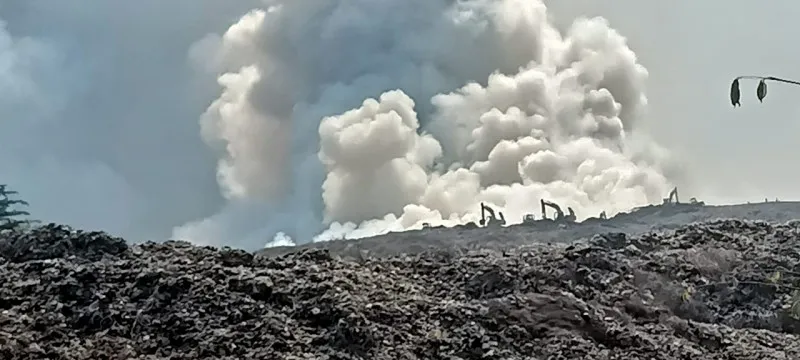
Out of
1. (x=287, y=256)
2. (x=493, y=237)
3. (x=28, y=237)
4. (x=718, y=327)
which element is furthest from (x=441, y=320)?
(x=493, y=237)

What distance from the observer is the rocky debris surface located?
18.5 ft

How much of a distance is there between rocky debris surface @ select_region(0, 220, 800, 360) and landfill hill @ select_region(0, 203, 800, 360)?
0.01 m

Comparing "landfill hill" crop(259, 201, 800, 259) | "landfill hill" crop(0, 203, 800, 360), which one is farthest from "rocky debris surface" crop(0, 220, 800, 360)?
"landfill hill" crop(259, 201, 800, 259)

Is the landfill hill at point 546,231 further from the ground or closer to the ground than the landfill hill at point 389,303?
further from the ground

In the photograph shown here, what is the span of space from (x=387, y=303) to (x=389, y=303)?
0.05 feet

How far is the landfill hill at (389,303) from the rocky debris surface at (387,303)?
1cm

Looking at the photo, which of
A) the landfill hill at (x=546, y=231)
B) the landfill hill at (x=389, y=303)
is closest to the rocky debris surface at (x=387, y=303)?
the landfill hill at (x=389, y=303)

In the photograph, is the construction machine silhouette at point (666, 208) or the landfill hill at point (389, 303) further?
the construction machine silhouette at point (666, 208)

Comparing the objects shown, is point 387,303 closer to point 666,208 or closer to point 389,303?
point 389,303

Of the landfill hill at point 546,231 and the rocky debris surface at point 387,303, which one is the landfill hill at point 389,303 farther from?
the landfill hill at point 546,231

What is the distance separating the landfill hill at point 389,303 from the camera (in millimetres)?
5629

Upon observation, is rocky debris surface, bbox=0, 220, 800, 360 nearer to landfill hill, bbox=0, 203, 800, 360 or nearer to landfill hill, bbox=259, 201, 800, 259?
landfill hill, bbox=0, 203, 800, 360

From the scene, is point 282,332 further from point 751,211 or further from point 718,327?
point 751,211

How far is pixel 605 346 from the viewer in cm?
607
